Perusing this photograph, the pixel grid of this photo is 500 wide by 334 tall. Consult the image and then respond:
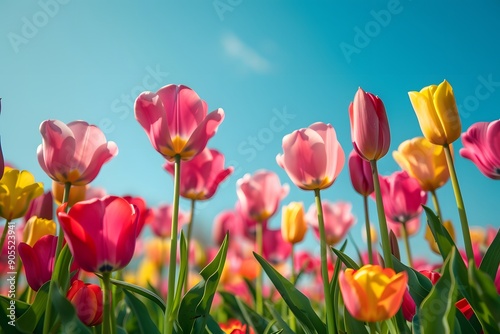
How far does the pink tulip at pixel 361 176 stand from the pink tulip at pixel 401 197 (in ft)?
1.24

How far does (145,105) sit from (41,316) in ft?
2.04

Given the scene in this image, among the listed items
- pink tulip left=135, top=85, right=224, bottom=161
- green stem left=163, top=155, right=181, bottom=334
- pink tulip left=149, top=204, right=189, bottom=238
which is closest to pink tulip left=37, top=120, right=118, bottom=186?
pink tulip left=135, top=85, right=224, bottom=161

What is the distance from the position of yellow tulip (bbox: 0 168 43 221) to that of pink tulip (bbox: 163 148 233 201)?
51 cm

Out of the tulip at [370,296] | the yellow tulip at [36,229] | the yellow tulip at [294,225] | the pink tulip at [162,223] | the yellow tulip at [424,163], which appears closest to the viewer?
the tulip at [370,296]

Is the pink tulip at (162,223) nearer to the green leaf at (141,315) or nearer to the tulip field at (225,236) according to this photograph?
the tulip field at (225,236)

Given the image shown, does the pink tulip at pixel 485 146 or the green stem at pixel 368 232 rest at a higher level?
the pink tulip at pixel 485 146

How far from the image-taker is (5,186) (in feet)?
4.66

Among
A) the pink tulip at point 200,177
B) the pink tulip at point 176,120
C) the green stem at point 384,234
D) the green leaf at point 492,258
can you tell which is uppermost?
the pink tulip at point 176,120

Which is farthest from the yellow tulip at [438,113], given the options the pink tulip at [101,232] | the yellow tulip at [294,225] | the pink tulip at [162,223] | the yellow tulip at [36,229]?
the pink tulip at [162,223]

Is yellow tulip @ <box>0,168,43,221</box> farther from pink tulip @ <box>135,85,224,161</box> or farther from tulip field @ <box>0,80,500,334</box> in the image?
pink tulip @ <box>135,85,224,161</box>

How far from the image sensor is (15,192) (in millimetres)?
1434

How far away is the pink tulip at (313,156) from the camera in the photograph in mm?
1360

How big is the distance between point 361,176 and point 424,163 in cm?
40

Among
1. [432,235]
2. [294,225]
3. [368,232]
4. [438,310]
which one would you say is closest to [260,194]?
[294,225]
